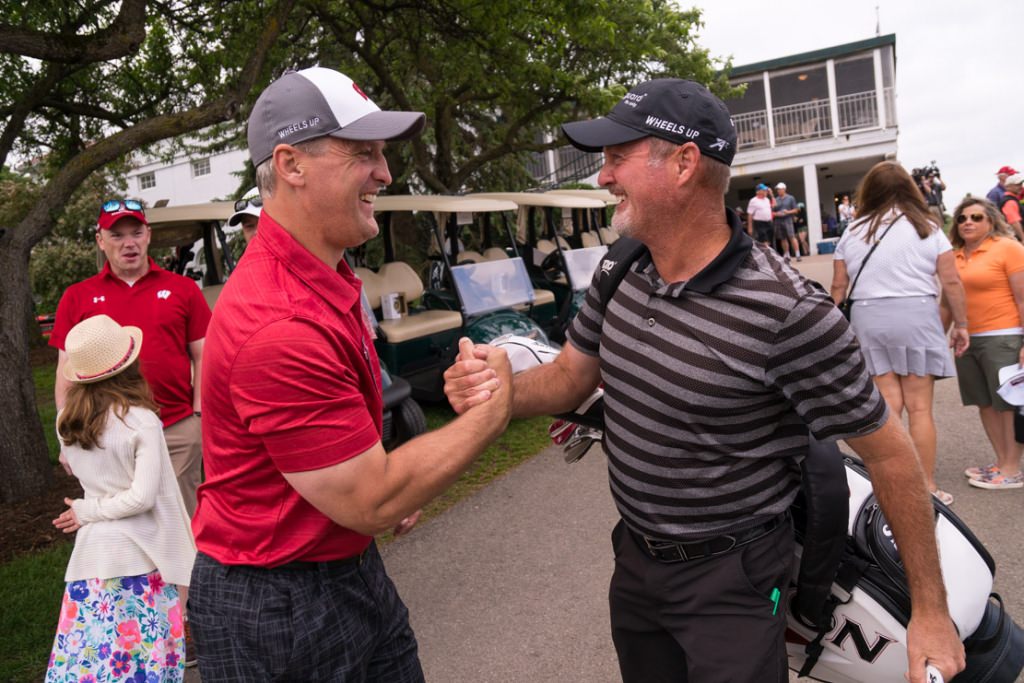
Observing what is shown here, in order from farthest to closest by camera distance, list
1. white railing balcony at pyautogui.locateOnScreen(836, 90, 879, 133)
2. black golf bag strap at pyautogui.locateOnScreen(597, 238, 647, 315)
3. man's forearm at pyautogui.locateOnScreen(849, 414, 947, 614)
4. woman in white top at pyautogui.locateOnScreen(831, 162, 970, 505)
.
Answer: white railing balcony at pyautogui.locateOnScreen(836, 90, 879, 133)
woman in white top at pyautogui.locateOnScreen(831, 162, 970, 505)
black golf bag strap at pyautogui.locateOnScreen(597, 238, 647, 315)
man's forearm at pyautogui.locateOnScreen(849, 414, 947, 614)

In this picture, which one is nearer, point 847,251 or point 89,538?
point 89,538

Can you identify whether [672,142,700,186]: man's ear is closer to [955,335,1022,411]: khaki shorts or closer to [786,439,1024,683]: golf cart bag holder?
[786,439,1024,683]: golf cart bag holder

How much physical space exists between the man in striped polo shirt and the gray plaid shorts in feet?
1.71

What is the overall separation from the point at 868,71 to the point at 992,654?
116ft

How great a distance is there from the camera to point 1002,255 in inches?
204

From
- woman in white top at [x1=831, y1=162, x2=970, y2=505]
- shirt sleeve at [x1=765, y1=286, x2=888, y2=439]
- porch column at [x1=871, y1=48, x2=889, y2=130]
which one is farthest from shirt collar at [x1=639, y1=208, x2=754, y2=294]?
porch column at [x1=871, y1=48, x2=889, y2=130]

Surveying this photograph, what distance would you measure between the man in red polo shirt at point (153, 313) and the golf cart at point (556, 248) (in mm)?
A: 5269

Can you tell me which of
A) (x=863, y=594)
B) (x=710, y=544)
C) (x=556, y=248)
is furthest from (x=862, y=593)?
(x=556, y=248)

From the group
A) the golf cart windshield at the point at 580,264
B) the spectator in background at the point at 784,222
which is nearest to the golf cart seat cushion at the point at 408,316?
the golf cart windshield at the point at 580,264

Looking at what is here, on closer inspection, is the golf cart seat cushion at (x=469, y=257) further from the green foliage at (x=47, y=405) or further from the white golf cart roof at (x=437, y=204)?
the green foliage at (x=47, y=405)

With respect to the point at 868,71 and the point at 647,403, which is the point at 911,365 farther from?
the point at 868,71

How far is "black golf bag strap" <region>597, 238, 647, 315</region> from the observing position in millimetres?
2193

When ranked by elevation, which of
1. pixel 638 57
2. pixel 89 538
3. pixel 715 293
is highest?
pixel 638 57

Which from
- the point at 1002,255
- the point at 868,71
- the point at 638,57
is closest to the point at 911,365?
the point at 1002,255
